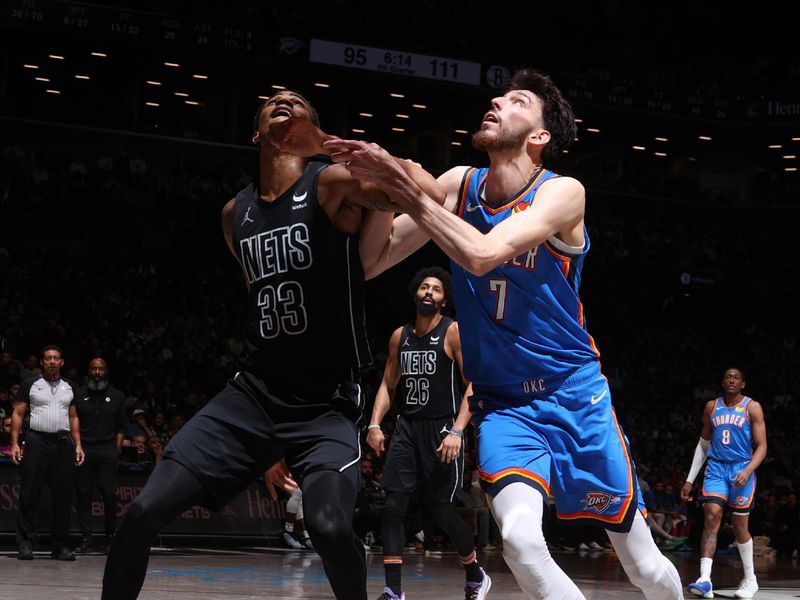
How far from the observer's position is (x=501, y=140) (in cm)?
446

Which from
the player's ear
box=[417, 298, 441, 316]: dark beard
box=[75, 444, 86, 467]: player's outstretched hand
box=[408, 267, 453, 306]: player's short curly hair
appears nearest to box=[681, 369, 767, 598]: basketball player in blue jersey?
box=[408, 267, 453, 306]: player's short curly hair

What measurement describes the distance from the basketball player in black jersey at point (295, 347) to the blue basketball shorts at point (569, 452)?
549 millimetres

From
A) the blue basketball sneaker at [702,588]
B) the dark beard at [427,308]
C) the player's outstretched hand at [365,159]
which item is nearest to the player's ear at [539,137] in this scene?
the player's outstretched hand at [365,159]

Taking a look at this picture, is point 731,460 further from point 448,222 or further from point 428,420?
point 448,222

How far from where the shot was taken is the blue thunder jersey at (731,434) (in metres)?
10.2

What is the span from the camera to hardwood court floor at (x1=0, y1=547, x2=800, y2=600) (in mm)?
8250

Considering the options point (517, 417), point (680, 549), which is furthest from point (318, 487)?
point (680, 549)

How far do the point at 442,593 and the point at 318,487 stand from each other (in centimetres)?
538

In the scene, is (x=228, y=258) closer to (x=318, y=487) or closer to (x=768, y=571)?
(x=768, y=571)

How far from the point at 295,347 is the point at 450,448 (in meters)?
3.64

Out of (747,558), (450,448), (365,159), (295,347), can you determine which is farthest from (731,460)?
(365,159)

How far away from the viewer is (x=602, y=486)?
4.18 m

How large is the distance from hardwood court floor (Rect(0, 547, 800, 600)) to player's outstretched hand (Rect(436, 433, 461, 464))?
1519mm

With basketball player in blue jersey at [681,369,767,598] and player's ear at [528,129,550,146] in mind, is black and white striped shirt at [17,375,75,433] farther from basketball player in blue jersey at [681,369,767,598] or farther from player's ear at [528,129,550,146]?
player's ear at [528,129,550,146]
